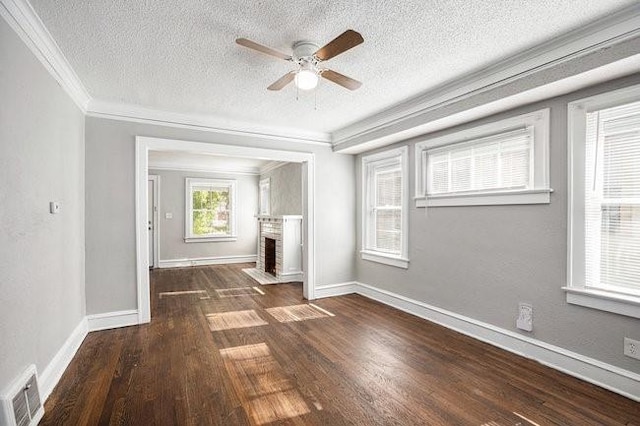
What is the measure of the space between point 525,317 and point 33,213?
12.4 feet

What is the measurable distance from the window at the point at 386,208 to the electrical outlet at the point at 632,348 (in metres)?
2.08

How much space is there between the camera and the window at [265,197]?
7709 mm

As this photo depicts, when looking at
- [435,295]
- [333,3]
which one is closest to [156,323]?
[435,295]

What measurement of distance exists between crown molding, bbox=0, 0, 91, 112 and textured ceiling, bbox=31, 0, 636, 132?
0.05m

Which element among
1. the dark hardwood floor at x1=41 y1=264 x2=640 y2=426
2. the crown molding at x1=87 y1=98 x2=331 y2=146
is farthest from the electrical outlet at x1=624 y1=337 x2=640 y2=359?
the crown molding at x1=87 y1=98 x2=331 y2=146

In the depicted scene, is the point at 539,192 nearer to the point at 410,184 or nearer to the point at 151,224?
the point at 410,184

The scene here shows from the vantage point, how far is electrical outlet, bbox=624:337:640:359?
2082 millimetres

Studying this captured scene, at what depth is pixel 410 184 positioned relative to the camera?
3922 mm

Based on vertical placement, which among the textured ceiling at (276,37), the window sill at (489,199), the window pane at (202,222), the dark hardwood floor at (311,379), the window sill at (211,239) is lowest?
the dark hardwood floor at (311,379)

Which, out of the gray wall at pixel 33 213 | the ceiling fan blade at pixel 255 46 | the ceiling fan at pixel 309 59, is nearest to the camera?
the gray wall at pixel 33 213

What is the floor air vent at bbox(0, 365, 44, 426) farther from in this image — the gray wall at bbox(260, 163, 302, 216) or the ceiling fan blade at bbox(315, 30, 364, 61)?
the gray wall at bbox(260, 163, 302, 216)

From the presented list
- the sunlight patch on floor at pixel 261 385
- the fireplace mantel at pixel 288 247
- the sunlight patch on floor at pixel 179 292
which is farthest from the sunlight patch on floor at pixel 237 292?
the sunlight patch on floor at pixel 261 385

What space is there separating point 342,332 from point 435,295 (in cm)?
115

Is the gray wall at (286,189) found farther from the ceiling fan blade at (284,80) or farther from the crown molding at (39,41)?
the crown molding at (39,41)
